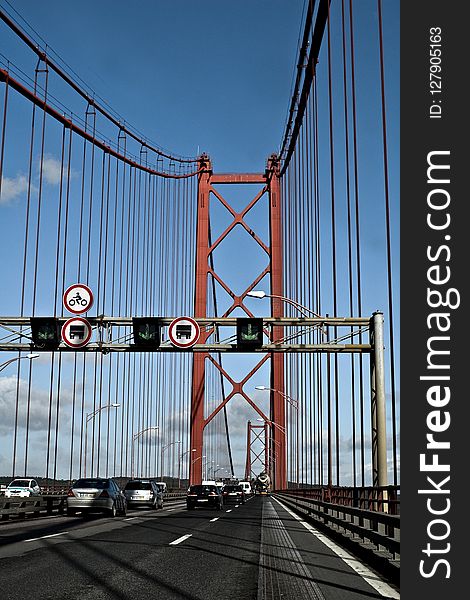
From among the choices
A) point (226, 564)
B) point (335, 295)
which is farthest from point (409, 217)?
point (335, 295)

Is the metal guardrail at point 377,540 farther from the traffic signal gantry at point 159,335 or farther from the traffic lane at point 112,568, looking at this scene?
the traffic signal gantry at point 159,335

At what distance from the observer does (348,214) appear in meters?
27.8

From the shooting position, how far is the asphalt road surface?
9.34 meters

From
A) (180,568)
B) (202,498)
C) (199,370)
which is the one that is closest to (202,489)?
(202,498)

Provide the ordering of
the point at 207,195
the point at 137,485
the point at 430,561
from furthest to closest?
the point at 207,195 → the point at 137,485 → the point at 430,561

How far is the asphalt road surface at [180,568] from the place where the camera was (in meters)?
9.34

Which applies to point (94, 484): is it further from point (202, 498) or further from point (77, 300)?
point (202, 498)

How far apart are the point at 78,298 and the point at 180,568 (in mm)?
Result: 15636

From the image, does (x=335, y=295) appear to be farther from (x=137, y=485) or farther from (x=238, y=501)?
(x=238, y=501)

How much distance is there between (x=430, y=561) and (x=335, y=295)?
901 inches

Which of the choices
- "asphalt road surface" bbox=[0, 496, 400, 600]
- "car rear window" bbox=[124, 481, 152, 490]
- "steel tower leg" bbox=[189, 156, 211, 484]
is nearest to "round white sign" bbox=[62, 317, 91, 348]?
"asphalt road surface" bbox=[0, 496, 400, 600]

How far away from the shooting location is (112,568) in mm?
11695

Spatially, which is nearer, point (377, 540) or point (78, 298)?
point (377, 540)

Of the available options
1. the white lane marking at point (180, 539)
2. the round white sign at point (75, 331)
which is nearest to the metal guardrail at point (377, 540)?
the white lane marking at point (180, 539)
